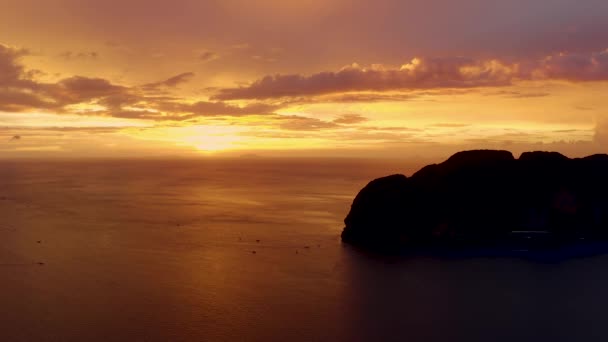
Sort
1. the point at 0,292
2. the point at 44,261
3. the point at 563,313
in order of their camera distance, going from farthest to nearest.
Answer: the point at 44,261 → the point at 0,292 → the point at 563,313

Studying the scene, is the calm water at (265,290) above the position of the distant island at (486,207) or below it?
below

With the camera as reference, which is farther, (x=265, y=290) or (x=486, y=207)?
(x=486, y=207)

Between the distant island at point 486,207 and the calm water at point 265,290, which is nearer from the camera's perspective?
the calm water at point 265,290

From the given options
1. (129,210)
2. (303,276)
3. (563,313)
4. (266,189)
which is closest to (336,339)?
(303,276)

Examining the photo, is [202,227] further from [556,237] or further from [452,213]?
[556,237]

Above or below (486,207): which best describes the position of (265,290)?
below

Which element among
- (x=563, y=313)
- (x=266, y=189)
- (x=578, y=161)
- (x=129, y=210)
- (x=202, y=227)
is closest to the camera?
(x=563, y=313)
